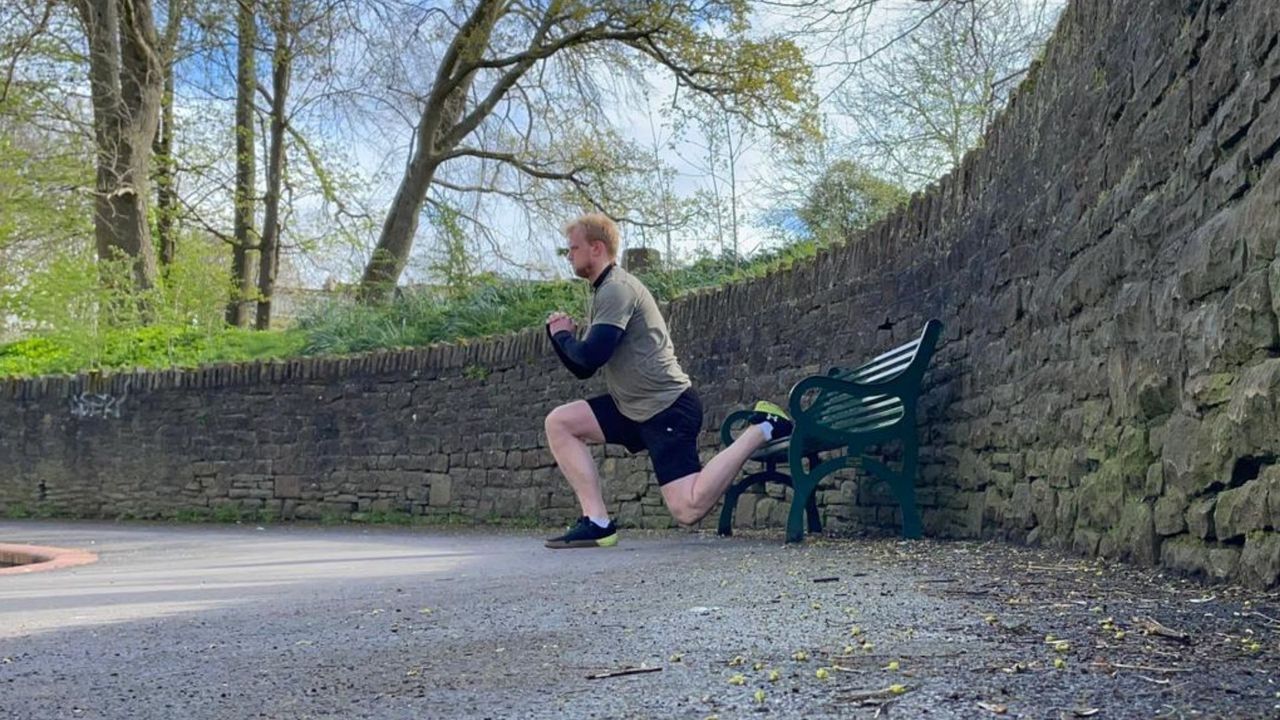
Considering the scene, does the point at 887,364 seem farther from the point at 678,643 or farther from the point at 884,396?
the point at 678,643

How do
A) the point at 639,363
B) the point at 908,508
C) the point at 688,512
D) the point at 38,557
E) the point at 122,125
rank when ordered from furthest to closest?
1. the point at 122,125
2. the point at 38,557
3. the point at 639,363
4. the point at 688,512
5. the point at 908,508

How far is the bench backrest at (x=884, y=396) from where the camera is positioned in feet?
19.2

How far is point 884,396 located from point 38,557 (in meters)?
5.76

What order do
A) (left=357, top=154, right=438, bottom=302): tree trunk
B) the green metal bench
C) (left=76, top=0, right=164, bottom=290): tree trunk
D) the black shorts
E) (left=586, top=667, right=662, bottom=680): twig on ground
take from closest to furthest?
(left=586, top=667, right=662, bottom=680): twig on ground, the green metal bench, the black shorts, (left=76, top=0, right=164, bottom=290): tree trunk, (left=357, top=154, right=438, bottom=302): tree trunk

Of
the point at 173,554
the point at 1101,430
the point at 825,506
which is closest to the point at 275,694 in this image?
the point at 1101,430

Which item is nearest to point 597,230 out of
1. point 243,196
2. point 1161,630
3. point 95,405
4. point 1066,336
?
point 1066,336

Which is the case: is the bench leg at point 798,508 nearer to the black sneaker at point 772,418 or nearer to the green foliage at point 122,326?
the black sneaker at point 772,418

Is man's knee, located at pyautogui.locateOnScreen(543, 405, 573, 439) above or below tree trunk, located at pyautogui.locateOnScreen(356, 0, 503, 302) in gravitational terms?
below

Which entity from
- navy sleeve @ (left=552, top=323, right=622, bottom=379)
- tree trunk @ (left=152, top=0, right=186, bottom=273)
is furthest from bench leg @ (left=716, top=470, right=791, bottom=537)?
tree trunk @ (left=152, top=0, right=186, bottom=273)

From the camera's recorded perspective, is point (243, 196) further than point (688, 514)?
Yes

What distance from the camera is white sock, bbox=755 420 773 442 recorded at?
6250 mm

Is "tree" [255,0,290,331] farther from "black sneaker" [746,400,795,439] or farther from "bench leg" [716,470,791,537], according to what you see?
"black sneaker" [746,400,795,439]

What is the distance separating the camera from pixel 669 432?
626 centimetres

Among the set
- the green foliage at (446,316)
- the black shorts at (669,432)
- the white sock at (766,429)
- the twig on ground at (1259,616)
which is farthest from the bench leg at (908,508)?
the green foliage at (446,316)
